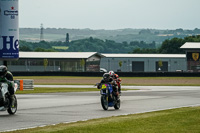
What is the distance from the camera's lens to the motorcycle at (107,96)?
23016 mm

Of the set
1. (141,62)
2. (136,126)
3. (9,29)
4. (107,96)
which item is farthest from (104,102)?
(141,62)

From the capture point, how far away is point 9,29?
44.9 m

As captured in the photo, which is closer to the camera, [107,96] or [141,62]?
[107,96]

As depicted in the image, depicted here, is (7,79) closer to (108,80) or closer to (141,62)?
(108,80)

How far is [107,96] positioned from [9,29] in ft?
75.6

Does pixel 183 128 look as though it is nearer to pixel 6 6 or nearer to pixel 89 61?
pixel 6 6

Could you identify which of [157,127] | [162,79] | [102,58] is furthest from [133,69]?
[157,127]

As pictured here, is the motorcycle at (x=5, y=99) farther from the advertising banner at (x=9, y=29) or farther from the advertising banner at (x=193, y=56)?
the advertising banner at (x=193, y=56)

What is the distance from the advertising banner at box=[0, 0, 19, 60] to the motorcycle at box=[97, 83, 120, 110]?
21860mm

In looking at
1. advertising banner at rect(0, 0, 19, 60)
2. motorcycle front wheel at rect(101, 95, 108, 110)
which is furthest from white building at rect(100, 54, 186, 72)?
motorcycle front wheel at rect(101, 95, 108, 110)

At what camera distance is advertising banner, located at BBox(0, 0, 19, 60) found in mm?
43812

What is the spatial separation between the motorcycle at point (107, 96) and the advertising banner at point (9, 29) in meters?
21.9

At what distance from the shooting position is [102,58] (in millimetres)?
135875

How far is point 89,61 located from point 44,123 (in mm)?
109084
